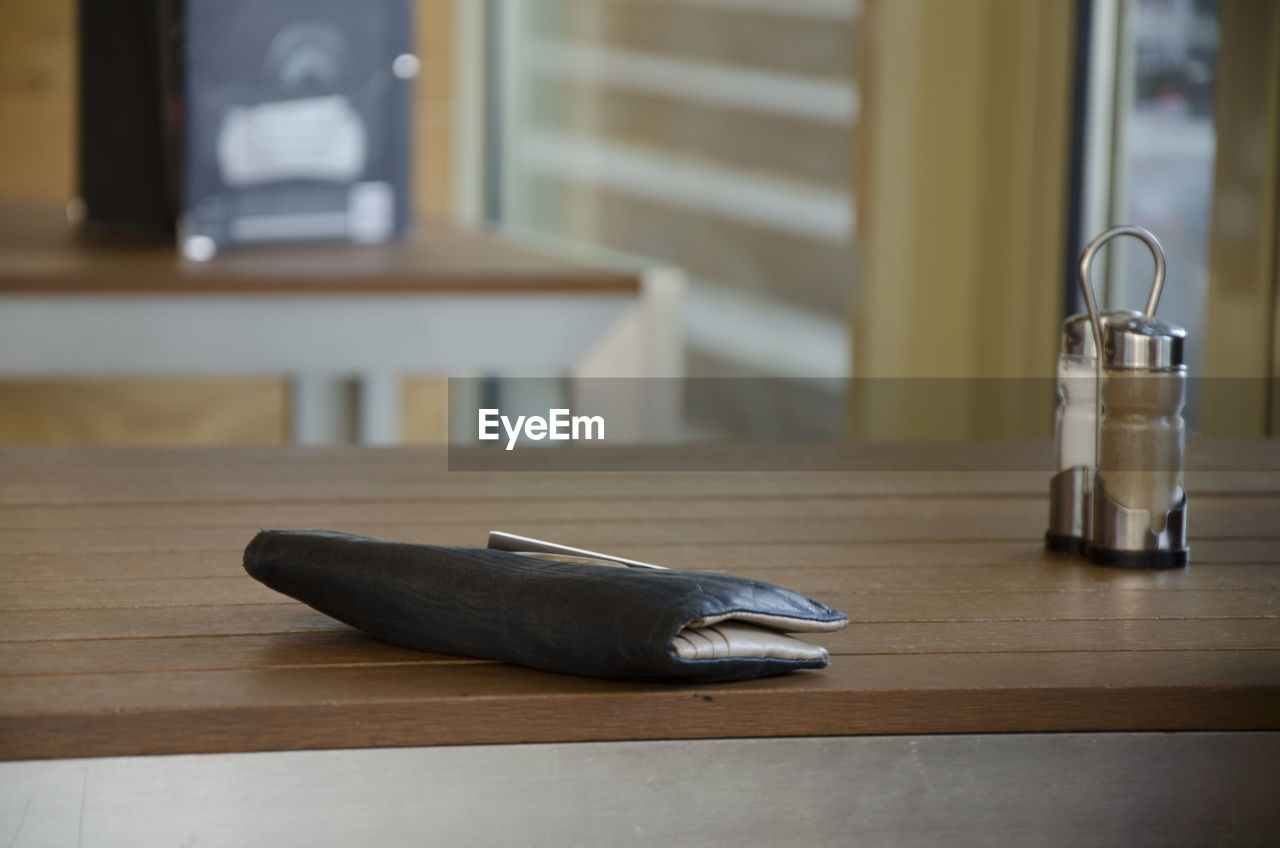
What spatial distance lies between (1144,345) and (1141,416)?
1.7 inches

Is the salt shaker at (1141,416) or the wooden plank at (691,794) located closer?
the wooden plank at (691,794)

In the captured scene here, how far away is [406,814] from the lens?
705mm

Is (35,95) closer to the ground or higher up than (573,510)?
higher up

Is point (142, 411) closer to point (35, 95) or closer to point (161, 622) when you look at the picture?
point (35, 95)

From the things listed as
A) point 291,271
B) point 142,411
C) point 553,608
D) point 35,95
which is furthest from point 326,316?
point 35,95

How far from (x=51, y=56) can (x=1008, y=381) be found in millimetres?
2191

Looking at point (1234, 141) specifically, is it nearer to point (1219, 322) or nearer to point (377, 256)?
point (1219, 322)

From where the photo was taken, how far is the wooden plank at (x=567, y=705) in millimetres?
676

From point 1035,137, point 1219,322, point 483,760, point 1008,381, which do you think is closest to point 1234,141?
point 1219,322

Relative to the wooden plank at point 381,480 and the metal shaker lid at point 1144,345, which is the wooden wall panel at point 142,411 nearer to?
the wooden plank at point 381,480

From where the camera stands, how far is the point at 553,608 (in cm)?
72

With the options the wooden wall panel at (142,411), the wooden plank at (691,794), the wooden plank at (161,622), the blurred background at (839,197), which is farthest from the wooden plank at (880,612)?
the wooden wall panel at (142,411)

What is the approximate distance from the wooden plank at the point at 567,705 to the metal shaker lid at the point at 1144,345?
22 cm

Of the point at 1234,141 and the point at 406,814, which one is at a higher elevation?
the point at 1234,141
